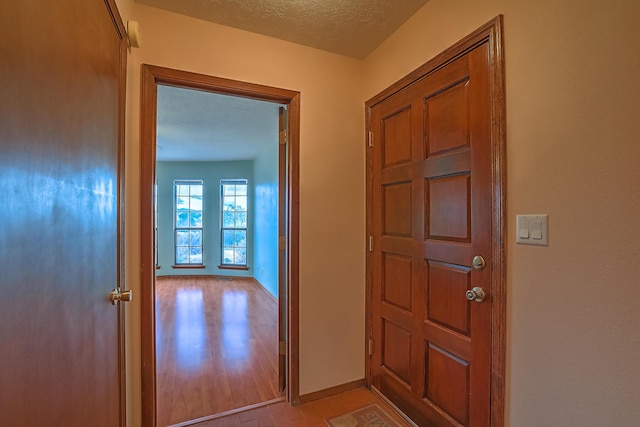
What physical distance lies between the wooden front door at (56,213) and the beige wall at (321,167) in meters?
0.73

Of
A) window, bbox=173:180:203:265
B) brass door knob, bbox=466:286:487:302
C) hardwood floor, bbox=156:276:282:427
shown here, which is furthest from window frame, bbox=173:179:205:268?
brass door knob, bbox=466:286:487:302

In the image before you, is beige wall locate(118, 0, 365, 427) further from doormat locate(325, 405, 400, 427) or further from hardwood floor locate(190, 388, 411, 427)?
doormat locate(325, 405, 400, 427)

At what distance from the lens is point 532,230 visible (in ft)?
3.69

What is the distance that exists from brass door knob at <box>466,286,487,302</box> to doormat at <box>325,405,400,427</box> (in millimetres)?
980

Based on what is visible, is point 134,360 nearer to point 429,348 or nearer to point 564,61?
point 429,348

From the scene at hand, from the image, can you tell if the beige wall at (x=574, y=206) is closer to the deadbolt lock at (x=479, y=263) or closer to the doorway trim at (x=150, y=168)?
the deadbolt lock at (x=479, y=263)

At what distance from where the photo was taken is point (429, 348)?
5.34 ft

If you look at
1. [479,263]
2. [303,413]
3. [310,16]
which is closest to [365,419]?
[303,413]

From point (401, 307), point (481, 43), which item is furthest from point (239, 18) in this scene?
point (401, 307)

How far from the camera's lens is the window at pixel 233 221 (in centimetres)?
637

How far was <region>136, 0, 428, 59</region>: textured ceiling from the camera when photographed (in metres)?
1.62

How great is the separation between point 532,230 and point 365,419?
147cm

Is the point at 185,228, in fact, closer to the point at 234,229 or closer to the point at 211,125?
the point at 234,229

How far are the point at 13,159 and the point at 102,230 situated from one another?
57cm
